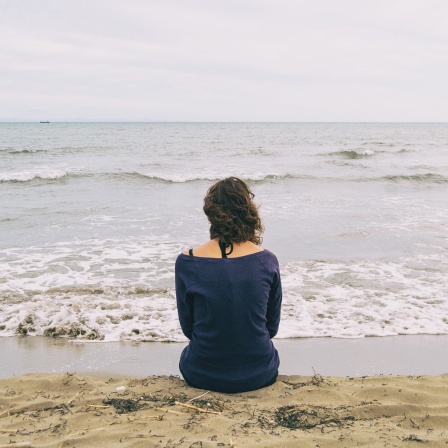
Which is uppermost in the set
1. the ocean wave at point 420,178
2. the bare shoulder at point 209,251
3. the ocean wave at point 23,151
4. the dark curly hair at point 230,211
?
the dark curly hair at point 230,211

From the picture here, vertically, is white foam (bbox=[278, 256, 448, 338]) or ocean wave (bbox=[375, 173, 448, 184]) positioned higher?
ocean wave (bbox=[375, 173, 448, 184])

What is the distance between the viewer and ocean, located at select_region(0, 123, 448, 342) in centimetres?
584

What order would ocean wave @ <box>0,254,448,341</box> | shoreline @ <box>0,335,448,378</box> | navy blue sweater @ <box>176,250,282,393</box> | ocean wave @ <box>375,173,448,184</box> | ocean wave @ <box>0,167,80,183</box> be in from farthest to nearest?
ocean wave @ <box>375,173,448,184</box> < ocean wave @ <box>0,167,80,183</box> < ocean wave @ <box>0,254,448,341</box> < shoreline @ <box>0,335,448,378</box> < navy blue sweater @ <box>176,250,282,393</box>

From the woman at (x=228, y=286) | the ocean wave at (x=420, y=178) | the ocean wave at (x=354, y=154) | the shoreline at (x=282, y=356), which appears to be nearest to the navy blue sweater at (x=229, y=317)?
the woman at (x=228, y=286)

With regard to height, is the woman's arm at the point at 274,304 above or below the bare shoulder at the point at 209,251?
below

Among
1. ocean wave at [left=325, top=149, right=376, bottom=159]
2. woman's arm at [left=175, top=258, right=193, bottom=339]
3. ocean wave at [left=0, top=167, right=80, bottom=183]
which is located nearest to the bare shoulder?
woman's arm at [left=175, top=258, right=193, bottom=339]

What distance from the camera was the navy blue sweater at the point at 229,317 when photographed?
9.96ft

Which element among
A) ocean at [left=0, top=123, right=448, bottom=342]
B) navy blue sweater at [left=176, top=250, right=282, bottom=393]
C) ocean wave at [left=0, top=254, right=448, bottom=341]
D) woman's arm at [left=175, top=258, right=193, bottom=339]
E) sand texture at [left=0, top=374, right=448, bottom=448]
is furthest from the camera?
ocean at [left=0, top=123, right=448, bottom=342]

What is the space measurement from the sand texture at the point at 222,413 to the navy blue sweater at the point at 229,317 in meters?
0.14

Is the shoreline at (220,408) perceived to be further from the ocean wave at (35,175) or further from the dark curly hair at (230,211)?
the ocean wave at (35,175)

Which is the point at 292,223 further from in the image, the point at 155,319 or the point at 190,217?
the point at 155,319

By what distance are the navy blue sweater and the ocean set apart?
2057 millimetres

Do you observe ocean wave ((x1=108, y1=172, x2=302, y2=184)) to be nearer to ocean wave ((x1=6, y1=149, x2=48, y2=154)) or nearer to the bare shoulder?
ocean wave ((x1=6, y1=149, x2=48, y2=154))

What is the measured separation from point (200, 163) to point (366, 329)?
22.7 m
